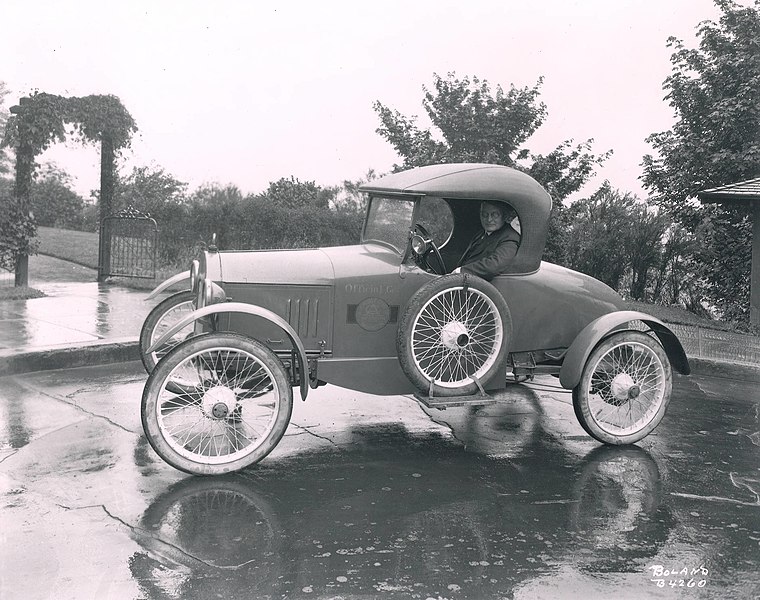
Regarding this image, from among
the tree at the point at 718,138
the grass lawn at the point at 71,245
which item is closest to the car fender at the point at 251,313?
the tree at the point at 718,138

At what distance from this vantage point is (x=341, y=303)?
5.18 m

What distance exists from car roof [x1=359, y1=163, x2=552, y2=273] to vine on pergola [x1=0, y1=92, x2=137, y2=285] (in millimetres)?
8177

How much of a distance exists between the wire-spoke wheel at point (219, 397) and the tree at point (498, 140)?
844cm

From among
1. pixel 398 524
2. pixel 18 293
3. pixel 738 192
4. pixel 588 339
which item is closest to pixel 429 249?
pixel 588 339

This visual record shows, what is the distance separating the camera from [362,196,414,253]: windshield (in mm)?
5438

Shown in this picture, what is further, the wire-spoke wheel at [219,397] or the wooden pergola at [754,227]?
the wooden pergola at [754,227]

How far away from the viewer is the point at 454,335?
5.07 metres

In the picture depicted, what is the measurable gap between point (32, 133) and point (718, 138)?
11.6 metres

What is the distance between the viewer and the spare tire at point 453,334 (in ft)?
16.2

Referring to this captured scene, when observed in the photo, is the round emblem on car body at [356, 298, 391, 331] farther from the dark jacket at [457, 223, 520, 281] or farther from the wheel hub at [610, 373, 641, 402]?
the wheel hub at [610, 373, 641, 402]

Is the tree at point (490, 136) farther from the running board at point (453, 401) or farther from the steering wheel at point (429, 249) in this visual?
the running board at point (453, 401)

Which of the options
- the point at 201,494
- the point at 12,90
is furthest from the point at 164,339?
the point at 12,90

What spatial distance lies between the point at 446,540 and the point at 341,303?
197cm

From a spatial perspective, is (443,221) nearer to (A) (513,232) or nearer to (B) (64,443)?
(A) (513,232)
